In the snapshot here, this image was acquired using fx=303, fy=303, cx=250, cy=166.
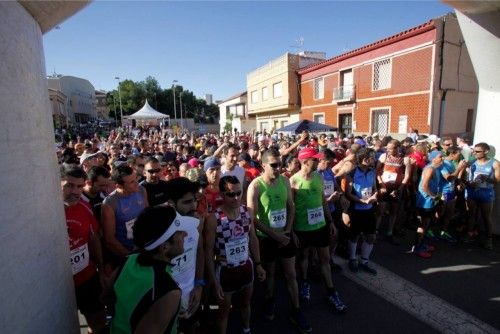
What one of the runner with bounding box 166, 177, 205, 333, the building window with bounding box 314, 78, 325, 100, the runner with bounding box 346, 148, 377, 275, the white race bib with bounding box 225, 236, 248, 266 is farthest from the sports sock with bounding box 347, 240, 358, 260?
the building window with bounding box 314, 78, 325, 100

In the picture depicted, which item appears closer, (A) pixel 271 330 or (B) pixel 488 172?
(A) pixel 271 330

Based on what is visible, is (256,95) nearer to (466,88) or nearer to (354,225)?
(466,88)

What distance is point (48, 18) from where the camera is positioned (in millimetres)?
2053

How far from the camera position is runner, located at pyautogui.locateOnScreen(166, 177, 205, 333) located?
2.53 meters

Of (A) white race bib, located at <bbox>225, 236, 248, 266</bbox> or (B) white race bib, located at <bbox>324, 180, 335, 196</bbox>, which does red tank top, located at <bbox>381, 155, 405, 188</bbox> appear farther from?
(A) white race bib, located at <bbox>225, 236, 248, 266</bbox>

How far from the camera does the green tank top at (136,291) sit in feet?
5.30

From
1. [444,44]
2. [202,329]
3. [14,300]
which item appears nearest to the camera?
[14,300]

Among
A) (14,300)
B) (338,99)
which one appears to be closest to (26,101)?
(14,300)

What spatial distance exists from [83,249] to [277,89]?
96.6 ft

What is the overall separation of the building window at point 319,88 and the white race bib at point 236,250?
77.6 ft

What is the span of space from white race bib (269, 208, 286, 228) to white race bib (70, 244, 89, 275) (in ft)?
6.20

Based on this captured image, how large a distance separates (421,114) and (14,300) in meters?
19.1

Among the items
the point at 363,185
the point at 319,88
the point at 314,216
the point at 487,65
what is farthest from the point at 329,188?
the point at 319,88

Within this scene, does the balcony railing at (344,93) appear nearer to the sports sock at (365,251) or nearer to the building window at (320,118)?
the building window at (320,118)
